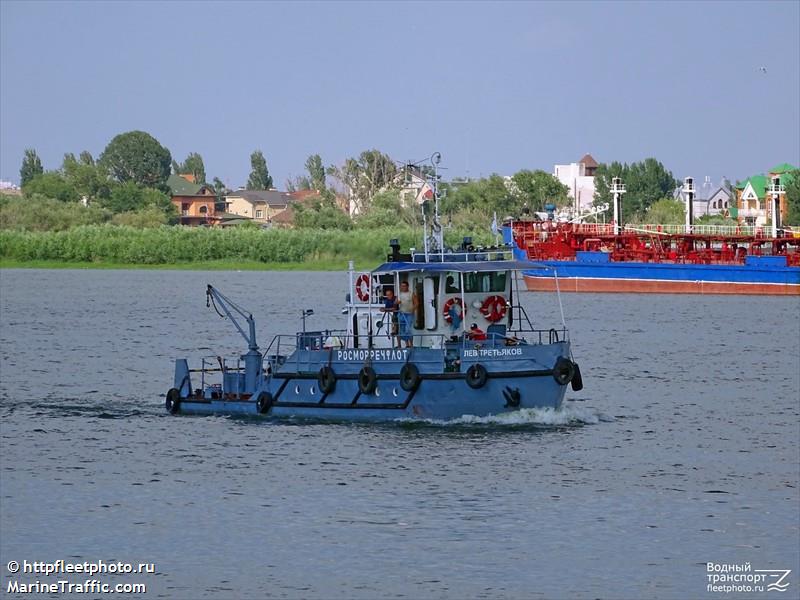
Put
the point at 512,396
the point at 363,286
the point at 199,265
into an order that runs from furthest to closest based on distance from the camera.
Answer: the point at 199,265
the point at 363,286
the point at 512,396

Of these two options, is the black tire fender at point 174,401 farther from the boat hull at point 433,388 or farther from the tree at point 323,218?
the tree at point 323,218

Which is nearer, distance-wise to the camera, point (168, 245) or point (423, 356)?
point (423, 356)

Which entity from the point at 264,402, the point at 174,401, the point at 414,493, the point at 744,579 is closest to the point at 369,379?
the point at 264,402

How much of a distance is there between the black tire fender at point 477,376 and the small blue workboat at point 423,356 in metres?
0.02

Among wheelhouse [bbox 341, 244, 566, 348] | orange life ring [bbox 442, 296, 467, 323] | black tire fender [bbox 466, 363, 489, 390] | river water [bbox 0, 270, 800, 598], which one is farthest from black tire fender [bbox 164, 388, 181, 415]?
black tire fender [bbox 466, 363, 489, 390]

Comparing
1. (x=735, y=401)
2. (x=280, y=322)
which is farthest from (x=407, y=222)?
(x=735, y=401)

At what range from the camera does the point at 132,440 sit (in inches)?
1442

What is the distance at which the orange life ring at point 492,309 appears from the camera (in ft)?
121

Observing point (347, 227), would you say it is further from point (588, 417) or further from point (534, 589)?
point (534, 589)

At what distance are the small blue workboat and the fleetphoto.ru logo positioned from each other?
32.1ft

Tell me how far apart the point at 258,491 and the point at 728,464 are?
10.4 metres

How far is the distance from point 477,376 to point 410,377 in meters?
1.58

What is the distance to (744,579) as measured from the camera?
24.9m

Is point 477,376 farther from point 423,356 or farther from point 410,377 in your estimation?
point 410,377
